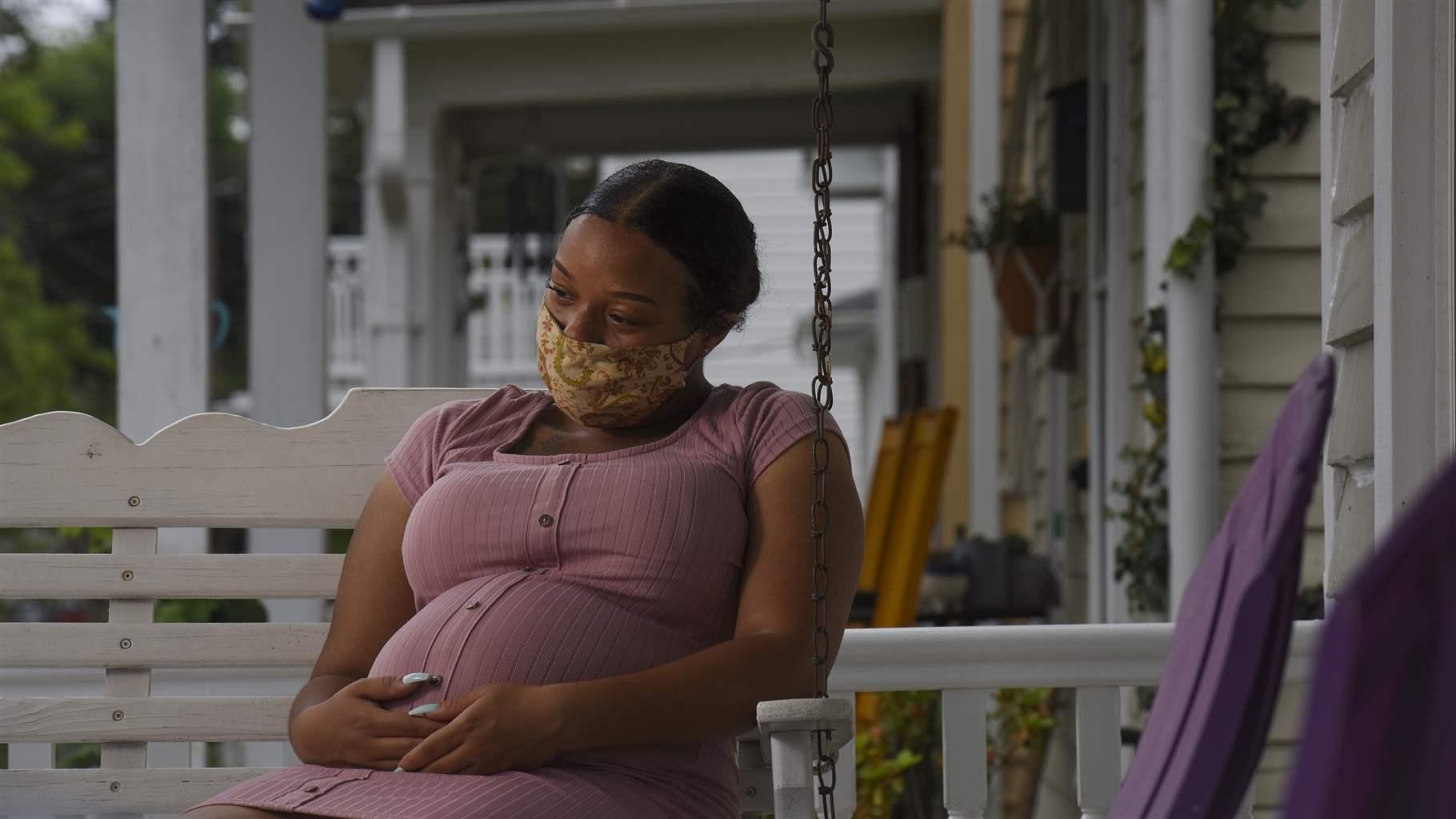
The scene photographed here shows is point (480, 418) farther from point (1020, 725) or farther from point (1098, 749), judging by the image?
point (1020, 725)

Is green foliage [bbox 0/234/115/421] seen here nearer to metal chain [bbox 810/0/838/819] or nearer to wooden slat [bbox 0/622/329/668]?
wooden slat [bbox 0/622/329/668]

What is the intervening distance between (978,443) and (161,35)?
12.0 feet

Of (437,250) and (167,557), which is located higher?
(437,250)

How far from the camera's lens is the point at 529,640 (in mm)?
1849

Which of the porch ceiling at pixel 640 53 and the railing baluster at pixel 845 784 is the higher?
the porch ceiling at pixel 640 53

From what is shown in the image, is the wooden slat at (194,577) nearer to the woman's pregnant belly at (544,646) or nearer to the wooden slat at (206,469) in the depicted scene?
the wooden slat at (206,469)

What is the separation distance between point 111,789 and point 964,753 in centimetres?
118

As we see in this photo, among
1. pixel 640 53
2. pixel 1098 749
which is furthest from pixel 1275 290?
pixel 640 53

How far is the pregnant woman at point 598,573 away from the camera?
1.76 meters

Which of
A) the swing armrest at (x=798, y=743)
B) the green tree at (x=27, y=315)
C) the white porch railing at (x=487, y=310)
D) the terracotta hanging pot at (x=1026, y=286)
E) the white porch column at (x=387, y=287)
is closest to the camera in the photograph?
the swing armrest at (x=798, y=743)

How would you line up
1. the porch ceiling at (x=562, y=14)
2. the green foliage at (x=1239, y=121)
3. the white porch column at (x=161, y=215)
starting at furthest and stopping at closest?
1. the porch ceiling at (x=562, y=14)
2. the green foliage at (x=1239, y=121)
3. the white porch column at (x=161, y=215)

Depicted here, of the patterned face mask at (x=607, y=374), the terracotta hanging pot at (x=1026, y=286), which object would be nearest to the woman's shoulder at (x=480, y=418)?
the patterned face mask at (x=607, y=374)

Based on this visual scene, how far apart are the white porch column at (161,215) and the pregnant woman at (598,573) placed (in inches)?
58.5

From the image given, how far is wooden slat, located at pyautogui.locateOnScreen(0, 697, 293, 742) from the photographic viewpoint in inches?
95.2
